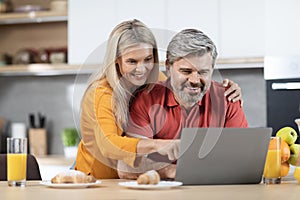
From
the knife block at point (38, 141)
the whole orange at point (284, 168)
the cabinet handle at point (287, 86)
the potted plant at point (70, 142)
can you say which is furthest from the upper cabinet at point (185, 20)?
the whole orange at point (284, 168)

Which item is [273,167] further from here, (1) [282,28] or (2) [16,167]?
(1) [282,28]

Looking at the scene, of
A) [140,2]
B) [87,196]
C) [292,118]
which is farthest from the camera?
[140,2]

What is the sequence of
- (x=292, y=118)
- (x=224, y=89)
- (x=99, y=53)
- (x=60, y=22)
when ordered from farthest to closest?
(x=60, y=22), (x=292, y=118), (x=224, y=89), (x=99, y=53)

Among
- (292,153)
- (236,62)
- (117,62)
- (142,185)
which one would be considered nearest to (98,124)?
(117,62)

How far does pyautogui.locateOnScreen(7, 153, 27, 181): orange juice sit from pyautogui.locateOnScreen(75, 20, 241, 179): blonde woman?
0.23 meters

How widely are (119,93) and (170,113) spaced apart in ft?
0.73

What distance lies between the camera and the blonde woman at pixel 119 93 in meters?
1.88

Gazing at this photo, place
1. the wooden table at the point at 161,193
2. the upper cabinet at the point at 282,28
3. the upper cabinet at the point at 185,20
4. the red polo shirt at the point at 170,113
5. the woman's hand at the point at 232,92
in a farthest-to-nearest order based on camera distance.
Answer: the upper cabinet at the point at 185,20 < the upper cabinet at the point at 282,28 < the woman's hand at the point at 232,92 < the red polo shirt at the point at 170,113 < the wooden table at the point at 161,193

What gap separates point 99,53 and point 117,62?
6 centimetres

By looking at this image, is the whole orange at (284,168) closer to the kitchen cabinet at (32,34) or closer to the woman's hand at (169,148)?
the woman's hand at (169,148)

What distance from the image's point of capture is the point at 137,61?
1864mm

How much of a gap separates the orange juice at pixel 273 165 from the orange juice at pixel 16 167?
749 mm

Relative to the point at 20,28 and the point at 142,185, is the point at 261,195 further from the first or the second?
the point at 20,28

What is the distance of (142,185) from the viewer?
1644 millimetres
